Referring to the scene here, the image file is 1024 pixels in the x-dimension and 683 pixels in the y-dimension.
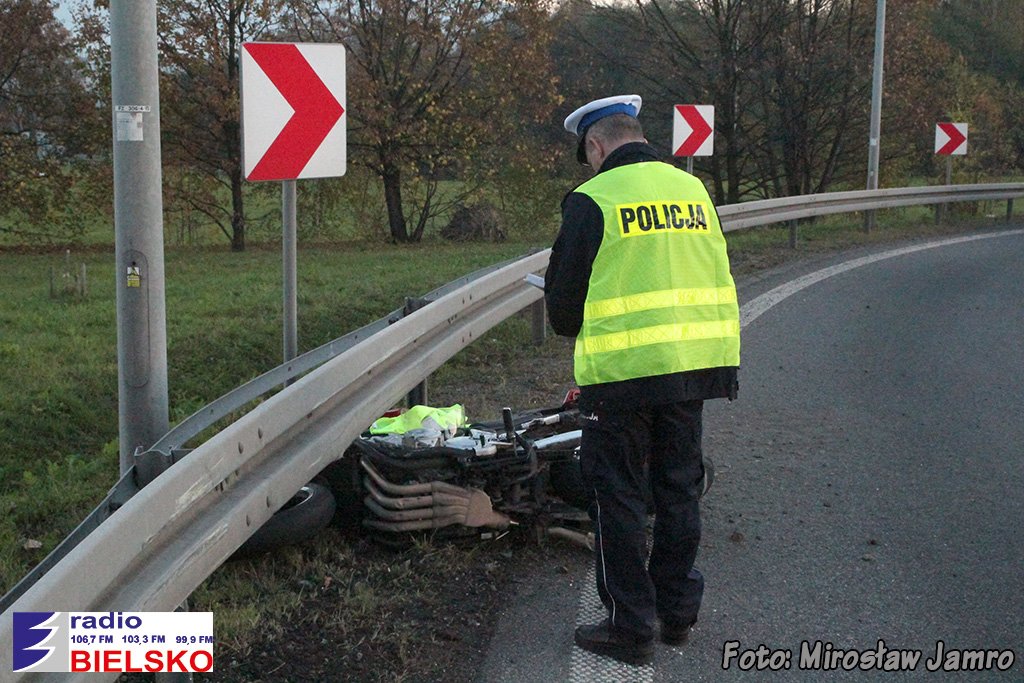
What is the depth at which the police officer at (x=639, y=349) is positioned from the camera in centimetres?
399

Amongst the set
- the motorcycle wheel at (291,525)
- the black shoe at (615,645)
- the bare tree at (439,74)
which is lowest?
the black shoe at (615,645)

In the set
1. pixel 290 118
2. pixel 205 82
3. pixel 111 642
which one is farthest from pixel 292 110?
pixel 205 82

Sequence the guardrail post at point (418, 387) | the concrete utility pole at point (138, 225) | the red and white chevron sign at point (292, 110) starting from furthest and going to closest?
the guardrail post at point (418, 387) → the red and white chevron sign at point (292, 110) → the concrete utility pole at point (138, 225)

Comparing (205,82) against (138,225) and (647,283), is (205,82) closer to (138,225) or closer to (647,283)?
(138,225)

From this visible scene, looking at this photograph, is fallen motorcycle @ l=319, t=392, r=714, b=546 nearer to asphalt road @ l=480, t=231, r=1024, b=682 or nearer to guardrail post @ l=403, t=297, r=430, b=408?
asphalt road @ l=480, t=231, r=1024, b=682

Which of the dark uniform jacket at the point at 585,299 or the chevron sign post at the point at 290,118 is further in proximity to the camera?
the chevron sign post at the point at 290,118

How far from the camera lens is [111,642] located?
290cm

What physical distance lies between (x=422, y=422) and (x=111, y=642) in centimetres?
257

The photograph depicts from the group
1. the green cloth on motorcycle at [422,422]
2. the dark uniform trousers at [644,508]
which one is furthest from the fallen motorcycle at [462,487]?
the dark uniform trousers at [644,508]

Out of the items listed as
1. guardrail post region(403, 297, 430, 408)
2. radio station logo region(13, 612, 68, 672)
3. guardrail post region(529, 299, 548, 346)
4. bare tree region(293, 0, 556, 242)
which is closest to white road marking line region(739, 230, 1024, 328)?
guardrail post region(529, 299, 548, 346)

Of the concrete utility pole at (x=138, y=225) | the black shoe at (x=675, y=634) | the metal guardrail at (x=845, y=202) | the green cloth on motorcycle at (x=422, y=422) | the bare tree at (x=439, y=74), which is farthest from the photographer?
the bare tree at (x=439, y=74)

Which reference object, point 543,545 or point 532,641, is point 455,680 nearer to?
point 532,641

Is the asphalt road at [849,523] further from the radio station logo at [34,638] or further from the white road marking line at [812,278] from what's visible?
the radio station logo at [34,638]

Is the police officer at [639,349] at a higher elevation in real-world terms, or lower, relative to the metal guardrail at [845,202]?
lower
